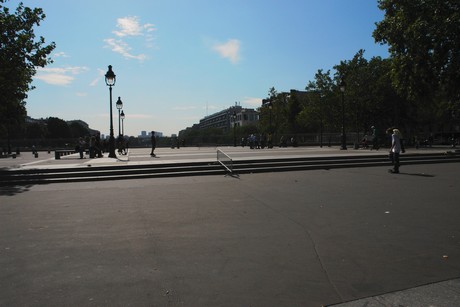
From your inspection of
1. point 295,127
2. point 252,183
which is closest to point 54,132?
point 295,127

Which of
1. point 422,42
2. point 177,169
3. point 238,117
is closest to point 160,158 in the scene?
point 177,169

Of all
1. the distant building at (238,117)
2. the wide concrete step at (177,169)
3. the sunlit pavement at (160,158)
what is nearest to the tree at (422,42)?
the sunlit pavement at (160,158)

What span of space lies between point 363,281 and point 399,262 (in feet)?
2.85

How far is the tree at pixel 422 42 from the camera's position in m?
22.1

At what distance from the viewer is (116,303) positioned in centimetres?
356

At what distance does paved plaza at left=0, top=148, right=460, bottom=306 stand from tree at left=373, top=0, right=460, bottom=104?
16.0m

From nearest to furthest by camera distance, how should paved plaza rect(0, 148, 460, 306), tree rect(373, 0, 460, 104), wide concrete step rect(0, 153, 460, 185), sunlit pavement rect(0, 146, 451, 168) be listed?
paved plaza rect(0, 148, 460, 306) → wide concrete step rect(0, 153, 460, 185) → sunlit pavement rect(0, 146, 451, 168) → tree rect(373, 0, 460, 104)

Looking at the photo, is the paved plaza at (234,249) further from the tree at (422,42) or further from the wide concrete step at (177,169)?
the tree at (422,42)

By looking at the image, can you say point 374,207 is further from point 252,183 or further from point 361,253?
point 252,183

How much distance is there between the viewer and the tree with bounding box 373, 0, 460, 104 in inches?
871

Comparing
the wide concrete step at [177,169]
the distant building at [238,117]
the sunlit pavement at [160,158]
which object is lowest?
the wide concrete step at [177,169]

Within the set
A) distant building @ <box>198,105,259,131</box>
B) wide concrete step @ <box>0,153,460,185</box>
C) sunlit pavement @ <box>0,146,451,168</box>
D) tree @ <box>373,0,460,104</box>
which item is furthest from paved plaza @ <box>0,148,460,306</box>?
distant building @ <box>198,105,259,131</box>

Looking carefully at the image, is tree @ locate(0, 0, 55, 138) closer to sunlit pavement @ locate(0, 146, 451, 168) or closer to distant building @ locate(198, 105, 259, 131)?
sunlit pavement @ locate(0, 146, 451, 168)

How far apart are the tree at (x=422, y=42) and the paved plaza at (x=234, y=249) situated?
1602 centimetres
